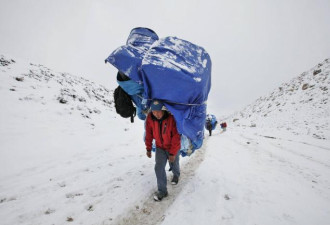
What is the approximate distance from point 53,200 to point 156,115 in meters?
2.52

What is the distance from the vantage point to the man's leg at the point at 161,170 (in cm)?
354

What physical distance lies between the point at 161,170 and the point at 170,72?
202cm

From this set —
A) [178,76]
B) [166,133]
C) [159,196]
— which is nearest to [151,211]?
[159,196]

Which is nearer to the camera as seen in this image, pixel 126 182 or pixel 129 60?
pixel 129 60

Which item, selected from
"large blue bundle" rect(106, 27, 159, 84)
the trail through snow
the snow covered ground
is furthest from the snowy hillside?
"large blue bundle" rect(106, 27, 159, 84)

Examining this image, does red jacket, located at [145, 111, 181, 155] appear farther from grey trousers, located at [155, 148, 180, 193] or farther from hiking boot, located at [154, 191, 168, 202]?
hiking boot, located at [154, 191, 168, 202]

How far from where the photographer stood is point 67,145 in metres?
6.44

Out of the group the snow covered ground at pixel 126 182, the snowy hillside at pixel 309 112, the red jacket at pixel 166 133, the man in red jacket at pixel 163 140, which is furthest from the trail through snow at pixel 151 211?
the snowy hillside at pixel 309 112

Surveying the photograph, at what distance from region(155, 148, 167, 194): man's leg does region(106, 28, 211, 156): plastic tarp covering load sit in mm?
712

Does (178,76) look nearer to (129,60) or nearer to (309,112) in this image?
(129,60)

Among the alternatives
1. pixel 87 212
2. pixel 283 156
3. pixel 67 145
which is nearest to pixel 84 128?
pixel 67 145

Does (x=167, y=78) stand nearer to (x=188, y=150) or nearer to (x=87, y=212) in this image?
(x=188, y=150)

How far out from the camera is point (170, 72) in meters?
2.83

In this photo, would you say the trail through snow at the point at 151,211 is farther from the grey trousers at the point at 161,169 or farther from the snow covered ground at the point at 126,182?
the grey trousers at the point at 161,169
